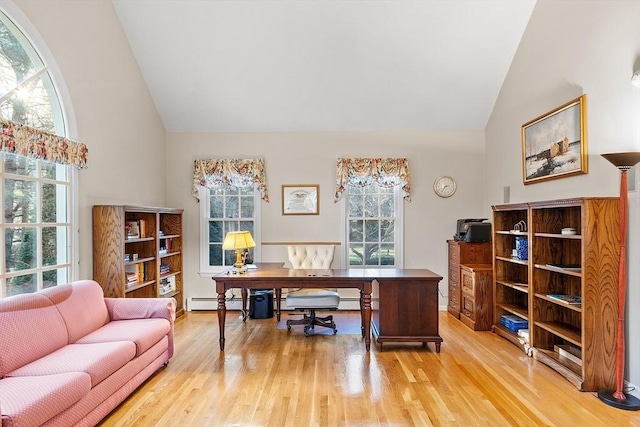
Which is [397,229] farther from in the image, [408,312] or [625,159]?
[625,159]

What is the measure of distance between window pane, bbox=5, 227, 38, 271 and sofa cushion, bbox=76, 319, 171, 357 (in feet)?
2.69

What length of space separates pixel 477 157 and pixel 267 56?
10.8 ft

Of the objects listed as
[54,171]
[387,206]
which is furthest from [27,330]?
[387,206]

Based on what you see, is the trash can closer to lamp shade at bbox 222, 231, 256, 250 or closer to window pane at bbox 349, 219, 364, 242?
lamp shade at bbox 222, 231, 256, 250

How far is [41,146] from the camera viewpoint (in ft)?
10.6

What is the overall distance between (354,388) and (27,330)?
7.65 feet

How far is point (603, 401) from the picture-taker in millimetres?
2822

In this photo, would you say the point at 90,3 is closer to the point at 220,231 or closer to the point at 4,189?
the point at 4,189

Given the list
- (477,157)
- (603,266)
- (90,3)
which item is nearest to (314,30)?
(90,3)

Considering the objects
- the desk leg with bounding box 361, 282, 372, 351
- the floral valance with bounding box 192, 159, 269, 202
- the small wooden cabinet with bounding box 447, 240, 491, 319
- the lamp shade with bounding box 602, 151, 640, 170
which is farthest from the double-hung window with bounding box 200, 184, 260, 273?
the lamp shade with bounding box 602, 151, 640, 170

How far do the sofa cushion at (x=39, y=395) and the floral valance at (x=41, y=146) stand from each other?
1672mm

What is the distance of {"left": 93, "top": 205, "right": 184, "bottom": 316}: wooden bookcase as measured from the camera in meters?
4.06

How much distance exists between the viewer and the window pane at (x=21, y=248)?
10.2ft

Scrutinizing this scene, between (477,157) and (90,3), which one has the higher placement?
(90,3)
